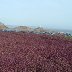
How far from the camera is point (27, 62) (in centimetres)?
948

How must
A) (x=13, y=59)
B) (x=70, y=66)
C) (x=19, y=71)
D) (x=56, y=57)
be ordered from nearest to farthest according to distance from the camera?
1. (x=19, y=71)
2. (x=70, y=66)
3. (x=13, y=59)
4. (x=56, y=57)

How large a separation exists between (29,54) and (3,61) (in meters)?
1.91

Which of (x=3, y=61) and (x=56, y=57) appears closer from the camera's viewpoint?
(x=3, y=61)

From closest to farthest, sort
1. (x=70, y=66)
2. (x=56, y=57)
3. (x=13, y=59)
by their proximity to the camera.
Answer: (x=70, y=66), (x=13, y=59), (x=56, y=57)

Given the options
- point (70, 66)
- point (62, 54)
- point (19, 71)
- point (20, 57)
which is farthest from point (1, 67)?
point (62, 54)

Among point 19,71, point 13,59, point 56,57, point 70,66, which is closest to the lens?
point 19,71

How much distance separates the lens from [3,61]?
9477 mm

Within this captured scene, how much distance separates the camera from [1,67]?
28.6 feet

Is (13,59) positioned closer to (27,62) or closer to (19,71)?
Answer: (27,62)

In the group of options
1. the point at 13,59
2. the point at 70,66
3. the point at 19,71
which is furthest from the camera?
the point at 13,59

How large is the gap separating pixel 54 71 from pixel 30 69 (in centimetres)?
82

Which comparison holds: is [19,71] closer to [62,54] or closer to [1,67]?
[1,67]

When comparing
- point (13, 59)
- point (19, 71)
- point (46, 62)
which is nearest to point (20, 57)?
point (13, 59)

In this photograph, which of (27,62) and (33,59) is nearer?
(27,62)
